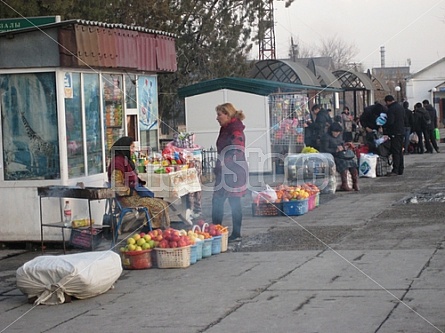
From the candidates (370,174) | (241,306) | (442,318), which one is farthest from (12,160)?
(370,174)

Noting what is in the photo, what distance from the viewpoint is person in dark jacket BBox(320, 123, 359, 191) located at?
1976cm

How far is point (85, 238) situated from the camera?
12922 millimetres

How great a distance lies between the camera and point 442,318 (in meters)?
7.73

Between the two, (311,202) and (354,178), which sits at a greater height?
(354,178)

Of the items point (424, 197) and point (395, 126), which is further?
point (395, 126)

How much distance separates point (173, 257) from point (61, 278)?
206cm

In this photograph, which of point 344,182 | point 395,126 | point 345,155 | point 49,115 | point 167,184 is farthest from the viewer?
A: point 395,126

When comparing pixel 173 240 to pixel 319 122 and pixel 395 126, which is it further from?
pixel 395 126

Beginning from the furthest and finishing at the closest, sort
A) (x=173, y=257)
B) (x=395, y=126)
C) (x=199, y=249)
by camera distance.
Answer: (x=395, y=126) → (x=199, y=249) → (x=173, y=257)

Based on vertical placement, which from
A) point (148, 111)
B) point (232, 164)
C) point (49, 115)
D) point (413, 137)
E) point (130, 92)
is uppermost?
→ point (130, 92)

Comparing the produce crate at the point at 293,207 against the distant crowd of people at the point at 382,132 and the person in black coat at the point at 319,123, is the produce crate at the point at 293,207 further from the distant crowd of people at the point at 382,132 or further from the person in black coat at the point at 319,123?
the person in black coat at the point at 319,123

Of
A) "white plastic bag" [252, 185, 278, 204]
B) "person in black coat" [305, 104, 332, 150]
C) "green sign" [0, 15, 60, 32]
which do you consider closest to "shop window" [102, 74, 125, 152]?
"green sign" [0, 15, 60, 32]

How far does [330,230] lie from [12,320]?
6.30 meters

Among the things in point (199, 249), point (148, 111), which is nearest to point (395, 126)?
point (148, 111)
